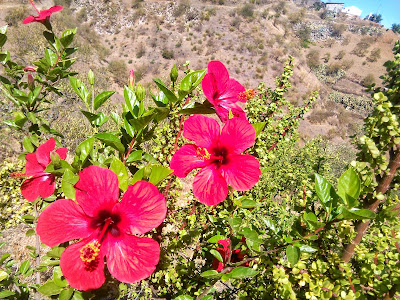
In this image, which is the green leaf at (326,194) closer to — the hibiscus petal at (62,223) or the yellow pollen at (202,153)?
the yellow pollen at (202,153)

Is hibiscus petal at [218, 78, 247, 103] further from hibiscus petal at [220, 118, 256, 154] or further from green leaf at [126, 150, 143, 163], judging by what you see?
green leaf at [126, 150, 143, 163]

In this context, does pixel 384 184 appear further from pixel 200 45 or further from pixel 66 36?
pixel 200 45

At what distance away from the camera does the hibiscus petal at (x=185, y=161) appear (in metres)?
0.82

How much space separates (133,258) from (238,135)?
1.64ft

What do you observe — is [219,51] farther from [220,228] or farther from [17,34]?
[220,228]

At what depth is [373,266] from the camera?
81 centimetres

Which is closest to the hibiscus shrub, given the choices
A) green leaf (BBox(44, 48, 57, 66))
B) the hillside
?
green leaf (BBox(44, 48, 57, 66))

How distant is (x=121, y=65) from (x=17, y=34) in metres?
5.26

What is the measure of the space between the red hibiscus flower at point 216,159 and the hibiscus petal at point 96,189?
0.78 ft

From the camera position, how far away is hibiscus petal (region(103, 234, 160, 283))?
65 cm

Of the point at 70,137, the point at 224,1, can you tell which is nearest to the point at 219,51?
the point at 224,1

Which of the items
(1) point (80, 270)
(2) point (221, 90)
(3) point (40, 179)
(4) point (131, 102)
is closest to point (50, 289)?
(1) point (80, 270)

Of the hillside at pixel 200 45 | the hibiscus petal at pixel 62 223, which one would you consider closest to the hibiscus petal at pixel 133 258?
the hibiscus petal at pixel 62 223

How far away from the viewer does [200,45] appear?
689 inches
